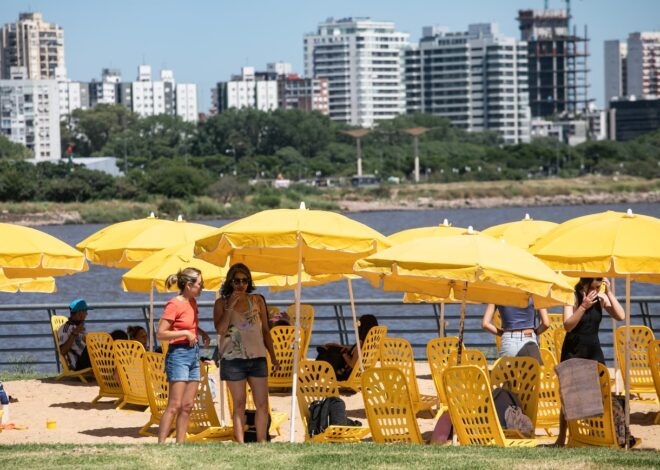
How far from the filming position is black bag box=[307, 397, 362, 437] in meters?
10.5

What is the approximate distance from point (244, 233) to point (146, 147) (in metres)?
157

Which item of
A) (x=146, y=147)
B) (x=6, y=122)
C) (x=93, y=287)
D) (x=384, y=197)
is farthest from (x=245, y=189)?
(x=6, y=122)

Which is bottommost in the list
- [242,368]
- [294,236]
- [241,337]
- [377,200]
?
[377,200]

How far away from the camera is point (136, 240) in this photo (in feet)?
49.6

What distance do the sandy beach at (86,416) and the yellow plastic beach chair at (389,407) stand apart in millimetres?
1469

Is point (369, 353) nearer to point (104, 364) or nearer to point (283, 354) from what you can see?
point (283, 354)

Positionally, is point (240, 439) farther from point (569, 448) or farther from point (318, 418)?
point (569, 448)

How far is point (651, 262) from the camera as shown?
34.4ft

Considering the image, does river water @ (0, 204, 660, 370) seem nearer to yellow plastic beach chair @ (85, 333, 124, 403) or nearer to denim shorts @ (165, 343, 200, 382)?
yellow plastic beach chair @ (85, 333, 124, 403)

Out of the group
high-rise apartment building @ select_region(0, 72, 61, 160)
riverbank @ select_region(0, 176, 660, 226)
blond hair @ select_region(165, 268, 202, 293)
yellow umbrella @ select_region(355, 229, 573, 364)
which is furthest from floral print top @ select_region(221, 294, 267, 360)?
high-rise apartment building @ select_region(0, 72, 61, 160)

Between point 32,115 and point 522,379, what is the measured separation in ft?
611

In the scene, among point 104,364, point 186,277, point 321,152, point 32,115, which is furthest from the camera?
point 32,115

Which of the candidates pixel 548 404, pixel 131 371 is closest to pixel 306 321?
pixel 131 371

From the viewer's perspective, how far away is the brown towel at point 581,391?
941 centimetres
